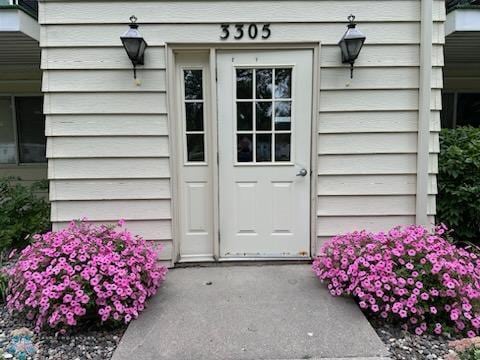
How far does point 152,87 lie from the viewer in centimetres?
291

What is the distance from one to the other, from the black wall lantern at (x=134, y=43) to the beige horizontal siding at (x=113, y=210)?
1196 millimetres

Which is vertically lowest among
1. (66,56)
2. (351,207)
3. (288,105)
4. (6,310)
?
(6,310)

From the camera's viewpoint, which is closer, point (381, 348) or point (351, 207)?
point (381, 348)

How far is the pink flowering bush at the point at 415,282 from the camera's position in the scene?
2.12 meters

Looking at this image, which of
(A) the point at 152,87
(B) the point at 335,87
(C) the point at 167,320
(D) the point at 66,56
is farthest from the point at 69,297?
Answer: (B) the point at 335,87

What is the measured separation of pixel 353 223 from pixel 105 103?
2.48 meters

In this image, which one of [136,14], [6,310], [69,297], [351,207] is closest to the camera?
[69,297]

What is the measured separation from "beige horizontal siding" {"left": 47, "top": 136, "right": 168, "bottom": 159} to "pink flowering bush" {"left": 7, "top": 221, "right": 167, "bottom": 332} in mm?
773

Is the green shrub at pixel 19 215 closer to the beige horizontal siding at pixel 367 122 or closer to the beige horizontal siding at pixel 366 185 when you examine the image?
the beige horizontal siding at pixel 366 185

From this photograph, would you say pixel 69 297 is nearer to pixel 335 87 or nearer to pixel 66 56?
pixel 66 56

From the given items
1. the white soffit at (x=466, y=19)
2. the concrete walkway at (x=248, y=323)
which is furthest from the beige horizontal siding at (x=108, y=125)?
the white soffit at (x=466, y=19)

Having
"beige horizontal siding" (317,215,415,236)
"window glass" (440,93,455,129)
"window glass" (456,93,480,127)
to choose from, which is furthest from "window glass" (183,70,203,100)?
"window glass" (456,93,480,127)

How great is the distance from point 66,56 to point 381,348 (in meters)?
3.23

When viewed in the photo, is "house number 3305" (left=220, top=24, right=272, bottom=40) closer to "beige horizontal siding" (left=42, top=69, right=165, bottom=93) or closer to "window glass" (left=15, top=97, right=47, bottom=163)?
"beige horizontal siding" (left=42, top=69, right=165, bottom=93)
